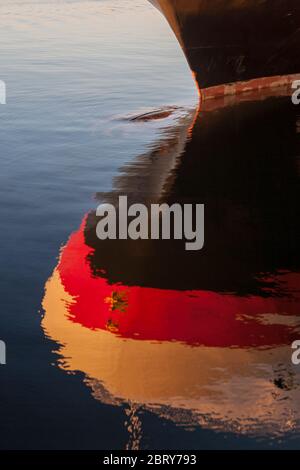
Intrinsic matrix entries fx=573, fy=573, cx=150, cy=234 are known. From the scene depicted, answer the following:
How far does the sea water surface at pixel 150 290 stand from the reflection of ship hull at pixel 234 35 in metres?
2.49

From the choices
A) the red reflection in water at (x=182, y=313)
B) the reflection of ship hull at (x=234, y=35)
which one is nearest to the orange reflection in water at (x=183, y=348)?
the red reflection in water at (x=182, y=313)

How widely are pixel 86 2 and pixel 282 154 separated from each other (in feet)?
238

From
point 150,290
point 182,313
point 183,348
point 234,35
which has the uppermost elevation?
point 234,35

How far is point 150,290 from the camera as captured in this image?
342 inches

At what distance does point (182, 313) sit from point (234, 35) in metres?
15.8

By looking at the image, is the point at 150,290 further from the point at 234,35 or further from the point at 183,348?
the point at 234,35

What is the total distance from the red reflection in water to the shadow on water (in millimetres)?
17

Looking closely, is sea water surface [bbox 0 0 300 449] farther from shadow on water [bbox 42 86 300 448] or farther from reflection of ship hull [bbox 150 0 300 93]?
reflection of ship hull [bbox 150 0 300 93]

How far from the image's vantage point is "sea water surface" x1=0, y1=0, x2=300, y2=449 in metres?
6.04

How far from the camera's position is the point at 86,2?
8062cm

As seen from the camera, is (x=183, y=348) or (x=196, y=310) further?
A: (x=196, y=310)

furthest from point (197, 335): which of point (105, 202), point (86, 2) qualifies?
point (86, 2)

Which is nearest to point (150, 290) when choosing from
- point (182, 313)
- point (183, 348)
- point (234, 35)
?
point (182, 313)
